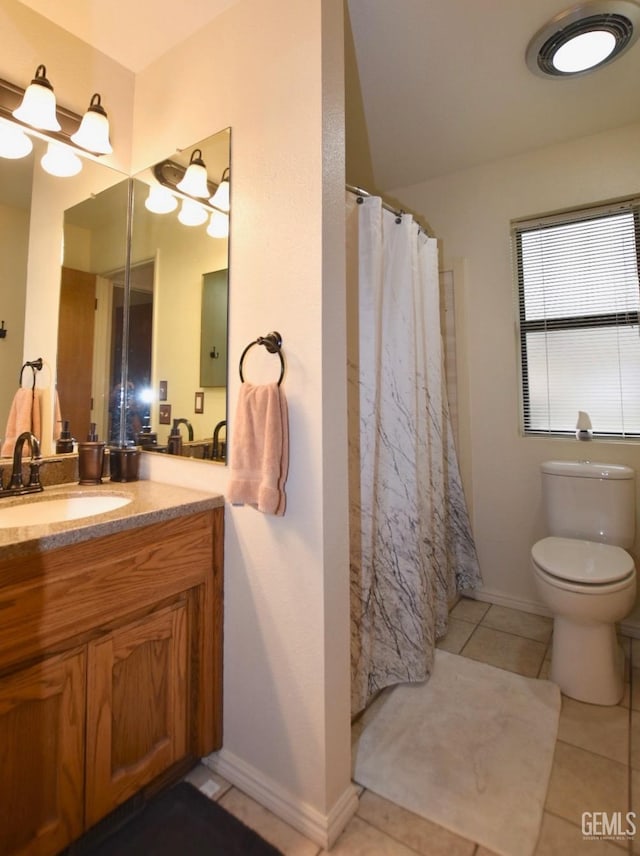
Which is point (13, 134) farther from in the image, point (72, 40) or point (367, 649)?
point (367, 649)

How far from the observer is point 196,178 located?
151cm

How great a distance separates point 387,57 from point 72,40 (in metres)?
1.18

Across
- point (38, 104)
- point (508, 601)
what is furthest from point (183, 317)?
point (508, 601)

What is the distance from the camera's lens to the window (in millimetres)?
2105

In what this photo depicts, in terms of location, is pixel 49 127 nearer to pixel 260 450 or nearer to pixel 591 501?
pixel 260 450

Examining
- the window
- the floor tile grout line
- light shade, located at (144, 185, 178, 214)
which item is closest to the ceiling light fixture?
the window

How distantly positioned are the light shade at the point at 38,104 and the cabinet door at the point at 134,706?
1.63 meters

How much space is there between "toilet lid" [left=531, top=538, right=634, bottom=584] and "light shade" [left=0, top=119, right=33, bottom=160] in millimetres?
2456

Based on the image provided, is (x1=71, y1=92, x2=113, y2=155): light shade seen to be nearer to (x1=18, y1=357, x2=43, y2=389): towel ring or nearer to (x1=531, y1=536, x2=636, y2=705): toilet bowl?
(x1=18, y1=357, x2=43, y2=389): towel ring

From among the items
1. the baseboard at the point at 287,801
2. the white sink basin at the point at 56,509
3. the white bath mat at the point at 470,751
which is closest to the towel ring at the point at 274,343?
the white sink basin at the point at 56,509

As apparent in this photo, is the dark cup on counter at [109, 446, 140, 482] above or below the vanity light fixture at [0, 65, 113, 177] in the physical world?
below

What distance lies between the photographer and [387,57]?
168cm

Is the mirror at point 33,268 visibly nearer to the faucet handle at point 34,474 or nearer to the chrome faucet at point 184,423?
the faucet handle at point 34,474

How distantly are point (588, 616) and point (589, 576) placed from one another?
6.0 inches
